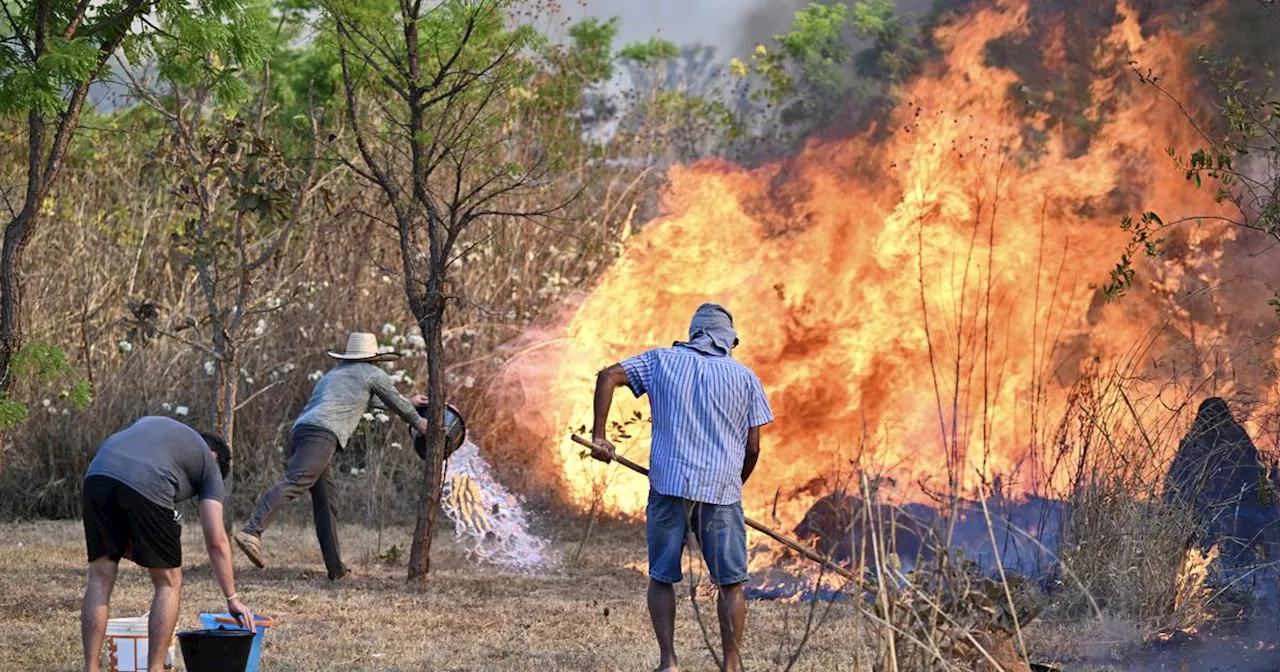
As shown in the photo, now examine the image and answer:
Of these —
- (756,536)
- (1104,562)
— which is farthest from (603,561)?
(1104,562)

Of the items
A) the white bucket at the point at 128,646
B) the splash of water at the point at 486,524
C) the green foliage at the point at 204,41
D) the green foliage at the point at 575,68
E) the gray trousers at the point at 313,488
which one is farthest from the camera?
the green foliage at the point at 575,68

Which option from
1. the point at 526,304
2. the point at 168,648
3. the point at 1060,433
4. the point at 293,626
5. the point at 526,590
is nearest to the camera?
the point at 168,648

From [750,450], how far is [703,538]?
48cm

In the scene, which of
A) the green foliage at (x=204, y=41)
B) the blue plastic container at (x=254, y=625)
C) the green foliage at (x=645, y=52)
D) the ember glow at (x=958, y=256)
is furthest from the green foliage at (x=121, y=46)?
the green foliage at (x=645, y=52)

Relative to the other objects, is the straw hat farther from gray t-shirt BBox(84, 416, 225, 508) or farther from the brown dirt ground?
gray t-shirt BBox(84, 416, 225, 508)

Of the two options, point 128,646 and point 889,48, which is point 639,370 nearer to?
point 128,646

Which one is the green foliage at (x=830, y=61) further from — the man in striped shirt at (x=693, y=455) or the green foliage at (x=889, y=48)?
the man in striped shirt at (x=693, y=455)

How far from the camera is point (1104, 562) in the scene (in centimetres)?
835

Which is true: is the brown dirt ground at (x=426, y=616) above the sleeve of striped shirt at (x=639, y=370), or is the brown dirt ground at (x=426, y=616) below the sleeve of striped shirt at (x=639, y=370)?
below

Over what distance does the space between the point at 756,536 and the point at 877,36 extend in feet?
14.0

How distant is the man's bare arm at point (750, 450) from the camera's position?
672 cm

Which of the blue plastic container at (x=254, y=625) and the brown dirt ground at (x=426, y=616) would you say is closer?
the blue plastic container at (x=254, y=625)

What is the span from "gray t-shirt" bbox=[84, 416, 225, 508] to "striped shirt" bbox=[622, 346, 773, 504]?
5.99 feet

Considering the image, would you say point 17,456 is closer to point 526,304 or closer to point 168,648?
point 526,304
